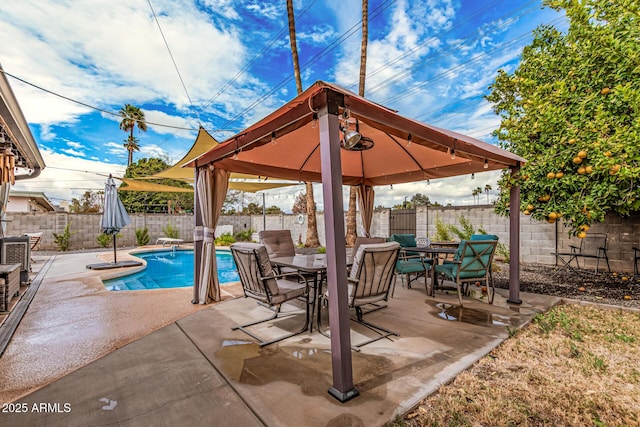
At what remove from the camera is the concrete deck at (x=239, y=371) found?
1717mm

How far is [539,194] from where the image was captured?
4.86 metres

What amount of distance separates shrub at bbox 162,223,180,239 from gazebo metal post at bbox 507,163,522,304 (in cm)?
1252

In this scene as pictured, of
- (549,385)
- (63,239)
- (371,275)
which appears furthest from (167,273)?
(549,385)

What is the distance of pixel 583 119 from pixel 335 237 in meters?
4.70

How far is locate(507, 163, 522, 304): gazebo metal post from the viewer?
3.95 m

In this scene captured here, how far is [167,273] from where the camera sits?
7.79 metres

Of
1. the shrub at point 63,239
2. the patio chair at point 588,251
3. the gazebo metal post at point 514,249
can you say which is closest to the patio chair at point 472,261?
the gazebo metal post at point 514,249

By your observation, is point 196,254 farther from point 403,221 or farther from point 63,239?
point 63,239

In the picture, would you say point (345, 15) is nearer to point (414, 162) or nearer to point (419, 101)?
point (419, 101)

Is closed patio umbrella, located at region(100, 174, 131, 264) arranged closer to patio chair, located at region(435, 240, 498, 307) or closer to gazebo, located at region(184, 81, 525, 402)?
gazebo, located at region(184, 81, 525, 402)

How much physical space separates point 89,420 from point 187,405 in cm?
52

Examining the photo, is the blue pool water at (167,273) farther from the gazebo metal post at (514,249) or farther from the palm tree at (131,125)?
the palm tree at (131,125)

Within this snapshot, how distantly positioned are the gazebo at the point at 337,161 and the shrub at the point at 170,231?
9.28 metres

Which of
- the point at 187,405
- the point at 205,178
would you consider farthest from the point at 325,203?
the point at 205,178
